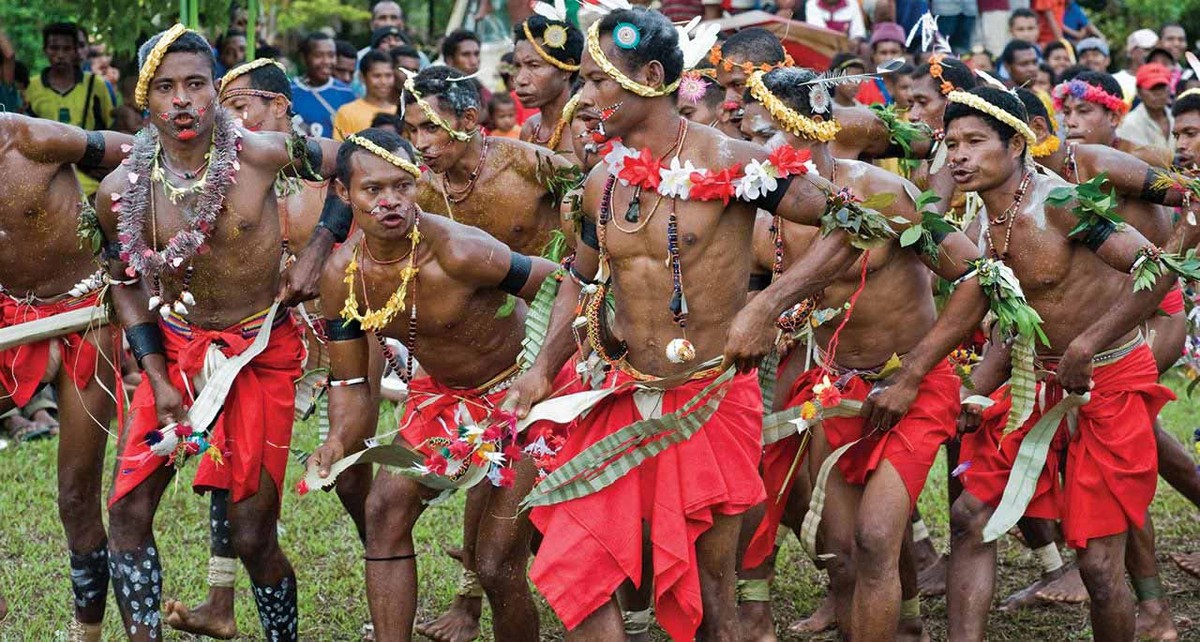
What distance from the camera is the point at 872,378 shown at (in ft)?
20.2

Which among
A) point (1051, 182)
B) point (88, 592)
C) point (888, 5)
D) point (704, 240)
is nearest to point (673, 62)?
point (704, 240)

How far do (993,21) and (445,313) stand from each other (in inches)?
390

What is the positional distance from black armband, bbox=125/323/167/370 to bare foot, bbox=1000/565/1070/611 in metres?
3.89

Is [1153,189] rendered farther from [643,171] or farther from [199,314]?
[199,314]

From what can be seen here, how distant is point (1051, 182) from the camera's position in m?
6.11

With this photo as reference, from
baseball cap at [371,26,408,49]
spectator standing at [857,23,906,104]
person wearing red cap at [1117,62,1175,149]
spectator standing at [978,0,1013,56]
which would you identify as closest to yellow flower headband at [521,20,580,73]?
baseball cap at [371,26,408,49]

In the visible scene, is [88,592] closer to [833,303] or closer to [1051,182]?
[833,303]

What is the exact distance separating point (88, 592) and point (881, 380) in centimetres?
331

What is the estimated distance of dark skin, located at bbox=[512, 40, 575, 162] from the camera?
27.1 feet

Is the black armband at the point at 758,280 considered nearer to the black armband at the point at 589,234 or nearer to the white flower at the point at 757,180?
the black armband at the point at 589,234

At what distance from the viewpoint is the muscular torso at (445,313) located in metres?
5.91

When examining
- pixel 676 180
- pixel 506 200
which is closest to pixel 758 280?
pixel 506 200

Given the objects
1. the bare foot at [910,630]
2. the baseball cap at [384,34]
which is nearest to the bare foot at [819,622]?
the bare foot at [910,630]

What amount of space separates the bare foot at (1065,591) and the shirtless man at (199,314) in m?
3.38
